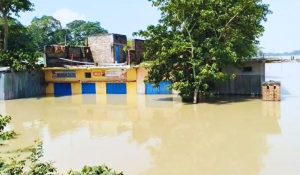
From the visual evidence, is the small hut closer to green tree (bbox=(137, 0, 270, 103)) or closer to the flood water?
the flood water

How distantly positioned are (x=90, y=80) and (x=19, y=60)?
18.2ft

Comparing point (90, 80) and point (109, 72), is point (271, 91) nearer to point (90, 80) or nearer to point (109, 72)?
point (109, 72)

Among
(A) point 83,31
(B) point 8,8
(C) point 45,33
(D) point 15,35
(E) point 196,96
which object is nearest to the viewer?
(E) point 196,96

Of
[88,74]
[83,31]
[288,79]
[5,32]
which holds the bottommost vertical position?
[288,79]

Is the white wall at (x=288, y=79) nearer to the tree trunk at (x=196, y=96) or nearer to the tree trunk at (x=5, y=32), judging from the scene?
the tree trunk at (x=196, y=96)

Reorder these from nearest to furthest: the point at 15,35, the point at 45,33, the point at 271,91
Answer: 1. the point at 271,91
2. the point at 15,35
3. the point at 45,33

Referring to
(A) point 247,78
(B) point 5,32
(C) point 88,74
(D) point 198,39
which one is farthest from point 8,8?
(A) point 247,78

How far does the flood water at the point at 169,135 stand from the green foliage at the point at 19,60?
5.25 m

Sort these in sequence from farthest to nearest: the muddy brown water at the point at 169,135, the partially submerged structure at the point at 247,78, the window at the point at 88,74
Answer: the window at the point at 88,74
the partially submerged structure at the point at 247,78
the muddy brown water at the point at 169,135

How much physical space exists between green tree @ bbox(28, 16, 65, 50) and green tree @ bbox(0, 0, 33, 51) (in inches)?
943

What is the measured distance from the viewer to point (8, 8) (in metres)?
28.2

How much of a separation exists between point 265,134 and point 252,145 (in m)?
1.75

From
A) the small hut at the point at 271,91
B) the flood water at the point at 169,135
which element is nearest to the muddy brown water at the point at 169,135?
the flood water at the point at 169,135

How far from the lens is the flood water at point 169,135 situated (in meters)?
9.93
